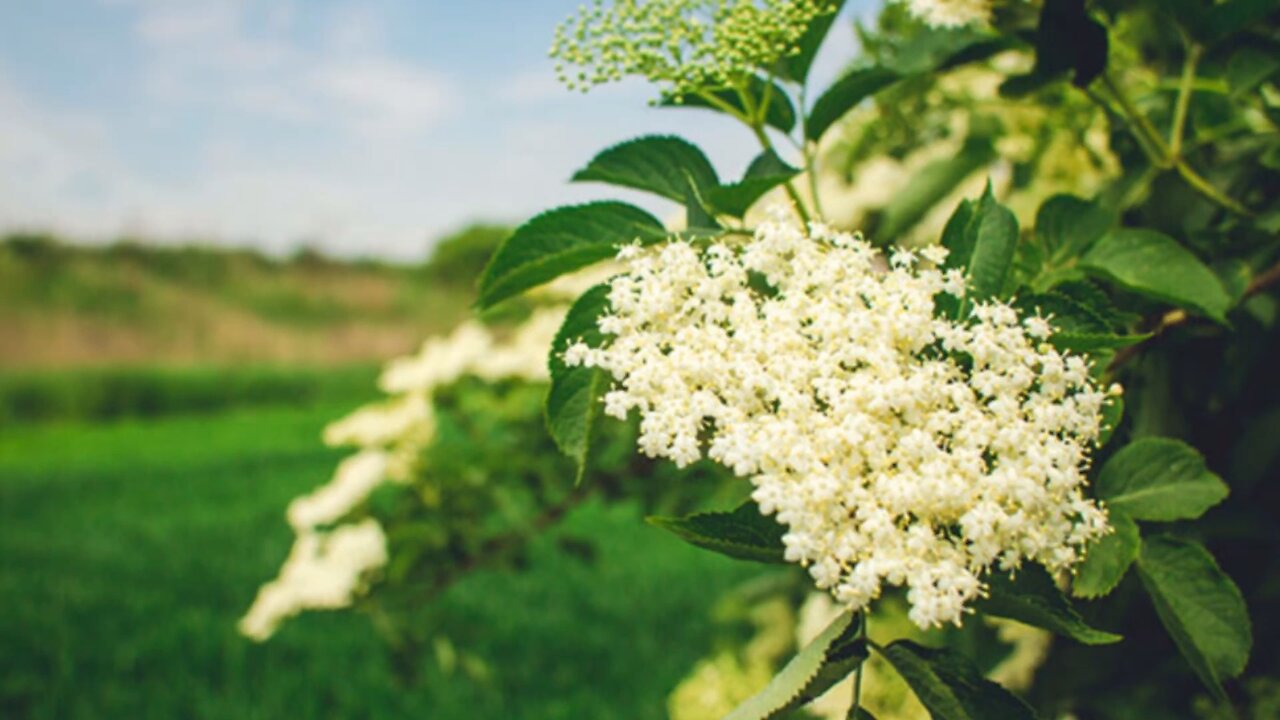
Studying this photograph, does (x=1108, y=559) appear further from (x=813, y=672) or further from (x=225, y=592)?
(x=225, y=592)

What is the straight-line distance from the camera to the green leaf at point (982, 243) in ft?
2.56

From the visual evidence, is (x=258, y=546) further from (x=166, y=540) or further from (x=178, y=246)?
(x=178, y=246)

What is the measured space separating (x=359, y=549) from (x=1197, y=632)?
1.63 metres

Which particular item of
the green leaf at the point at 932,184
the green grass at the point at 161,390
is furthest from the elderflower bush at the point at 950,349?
the green grass at the point at 161,390

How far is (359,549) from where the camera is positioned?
208cm

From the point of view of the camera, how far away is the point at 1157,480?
2.63ft

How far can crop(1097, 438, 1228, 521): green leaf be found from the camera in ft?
2.58

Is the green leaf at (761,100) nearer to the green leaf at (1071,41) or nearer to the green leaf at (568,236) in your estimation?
the green leaf at (568,236)

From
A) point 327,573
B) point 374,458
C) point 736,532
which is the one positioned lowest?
point 327,573

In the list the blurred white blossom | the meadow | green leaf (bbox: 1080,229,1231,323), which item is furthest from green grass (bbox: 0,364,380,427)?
green leaf (bbox: 1080,229,1231,323)

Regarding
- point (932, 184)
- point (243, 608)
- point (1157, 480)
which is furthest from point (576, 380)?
point (243, 608)

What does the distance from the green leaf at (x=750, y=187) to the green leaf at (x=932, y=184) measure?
813mm

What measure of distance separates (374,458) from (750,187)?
1.57m

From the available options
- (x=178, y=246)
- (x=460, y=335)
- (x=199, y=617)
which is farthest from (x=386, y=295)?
(x=460, y=335)
